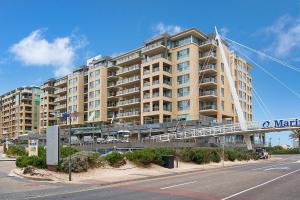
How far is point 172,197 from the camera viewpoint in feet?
50.1

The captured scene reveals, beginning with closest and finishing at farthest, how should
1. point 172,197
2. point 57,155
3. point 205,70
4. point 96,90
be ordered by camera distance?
point 172,197, point 57,155, point 205,70, point 96,90

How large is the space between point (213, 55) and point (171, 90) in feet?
36.4

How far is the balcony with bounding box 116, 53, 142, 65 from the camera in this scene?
89.6 meters

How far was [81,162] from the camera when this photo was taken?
24.5 m

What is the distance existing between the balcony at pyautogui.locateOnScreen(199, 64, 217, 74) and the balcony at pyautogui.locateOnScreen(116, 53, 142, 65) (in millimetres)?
15292

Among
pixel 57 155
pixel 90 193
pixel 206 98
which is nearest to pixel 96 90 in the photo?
pixel 206 98

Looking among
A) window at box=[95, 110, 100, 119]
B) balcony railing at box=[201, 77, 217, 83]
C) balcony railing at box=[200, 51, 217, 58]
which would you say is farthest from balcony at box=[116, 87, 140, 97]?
balcony railing at box=[200, 51, 217, 58]

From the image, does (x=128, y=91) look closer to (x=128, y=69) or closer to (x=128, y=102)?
(x=128, y=102)

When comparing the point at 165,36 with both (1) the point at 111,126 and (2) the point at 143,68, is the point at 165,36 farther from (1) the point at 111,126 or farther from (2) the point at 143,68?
(1) the point at 111,126

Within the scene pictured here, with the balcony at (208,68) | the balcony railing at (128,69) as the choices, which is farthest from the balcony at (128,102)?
the balcony at (208,68)

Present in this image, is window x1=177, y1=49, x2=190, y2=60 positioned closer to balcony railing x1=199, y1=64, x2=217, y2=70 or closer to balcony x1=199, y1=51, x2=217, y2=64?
balcony x1=199, y1=51, x2=217, y2=64

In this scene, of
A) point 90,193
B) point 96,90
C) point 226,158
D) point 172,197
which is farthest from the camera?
point 96,90

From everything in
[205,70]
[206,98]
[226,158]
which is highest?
[205,70]

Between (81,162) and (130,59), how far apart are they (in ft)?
223
